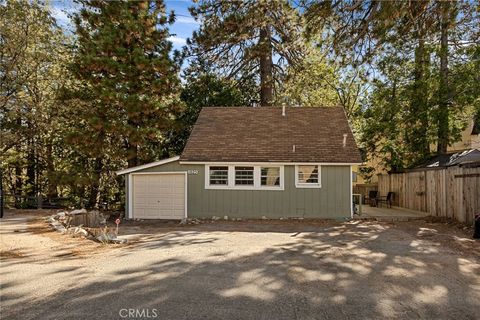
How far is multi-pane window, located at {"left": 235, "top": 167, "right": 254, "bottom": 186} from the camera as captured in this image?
14.3m

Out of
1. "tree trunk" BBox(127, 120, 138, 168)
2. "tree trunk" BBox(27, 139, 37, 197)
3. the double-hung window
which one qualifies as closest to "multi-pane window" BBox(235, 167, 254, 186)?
the double-hung window

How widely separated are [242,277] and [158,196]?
32.3 feet

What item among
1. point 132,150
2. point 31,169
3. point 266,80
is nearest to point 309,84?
point 266,80

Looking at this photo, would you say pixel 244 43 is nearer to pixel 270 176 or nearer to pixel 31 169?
pixel 270 176

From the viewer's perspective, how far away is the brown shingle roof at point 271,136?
14.2 metres

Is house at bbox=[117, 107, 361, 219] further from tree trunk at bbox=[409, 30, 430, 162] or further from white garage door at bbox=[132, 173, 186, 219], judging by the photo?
tree trunk at bbox=[409, 30, 430, 162]

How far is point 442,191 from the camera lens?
1284 cm

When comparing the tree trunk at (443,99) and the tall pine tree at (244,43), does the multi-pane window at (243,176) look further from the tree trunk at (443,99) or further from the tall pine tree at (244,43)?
the tree trunk at (443,99)

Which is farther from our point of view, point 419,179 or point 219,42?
point 219,42

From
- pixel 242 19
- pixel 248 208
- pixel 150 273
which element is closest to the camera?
pixel 150 273

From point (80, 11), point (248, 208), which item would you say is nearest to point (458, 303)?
point (248, 208)

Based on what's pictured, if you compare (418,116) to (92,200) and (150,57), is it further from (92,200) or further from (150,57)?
(92,200)

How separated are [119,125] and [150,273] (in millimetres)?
11768

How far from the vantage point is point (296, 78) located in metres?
20.8
